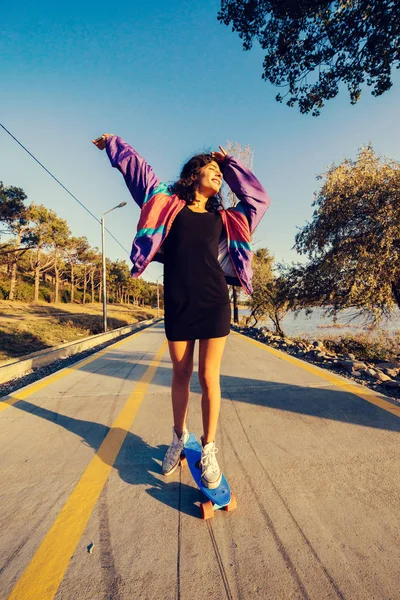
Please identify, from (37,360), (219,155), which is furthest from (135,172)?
(37,360)

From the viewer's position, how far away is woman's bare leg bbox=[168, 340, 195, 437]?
71.2 inches

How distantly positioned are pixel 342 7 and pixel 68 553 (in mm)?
10457

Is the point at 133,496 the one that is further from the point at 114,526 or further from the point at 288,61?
the point at 288,61

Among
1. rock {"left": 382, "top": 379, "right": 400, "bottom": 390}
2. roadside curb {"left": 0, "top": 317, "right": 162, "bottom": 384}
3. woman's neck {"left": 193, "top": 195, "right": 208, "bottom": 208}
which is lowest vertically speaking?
roadside curb {"left": 0, "top": 317, "right": 162, "bottom": 384}

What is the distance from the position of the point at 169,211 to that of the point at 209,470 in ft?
5.06

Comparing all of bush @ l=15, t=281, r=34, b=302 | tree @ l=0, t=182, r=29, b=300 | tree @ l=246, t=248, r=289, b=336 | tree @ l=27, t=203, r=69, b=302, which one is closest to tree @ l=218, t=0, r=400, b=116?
tree @ l=246, t=248, r=289, b=336

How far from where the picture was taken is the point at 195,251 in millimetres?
1818

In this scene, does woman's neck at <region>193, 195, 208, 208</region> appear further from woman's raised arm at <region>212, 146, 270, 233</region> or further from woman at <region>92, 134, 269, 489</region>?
woman's raised arm at <region>212, 146, 270, 233</region>

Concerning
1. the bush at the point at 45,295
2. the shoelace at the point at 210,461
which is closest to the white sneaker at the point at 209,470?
the shoelace at the point at 210,461

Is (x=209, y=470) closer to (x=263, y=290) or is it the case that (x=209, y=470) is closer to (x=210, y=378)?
(x=210, y=378)

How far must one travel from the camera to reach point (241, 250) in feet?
6.46

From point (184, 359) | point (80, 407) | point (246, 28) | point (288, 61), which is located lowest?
point (80, 407)

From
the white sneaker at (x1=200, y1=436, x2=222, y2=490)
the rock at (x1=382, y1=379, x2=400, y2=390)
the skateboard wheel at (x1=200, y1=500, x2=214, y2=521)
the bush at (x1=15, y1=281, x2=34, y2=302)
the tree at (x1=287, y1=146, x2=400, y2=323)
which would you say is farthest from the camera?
the bush at (x1=15, y1=281, x2=34, y2=302)

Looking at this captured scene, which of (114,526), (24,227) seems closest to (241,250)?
(114,526)
